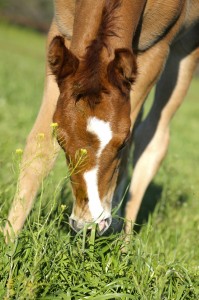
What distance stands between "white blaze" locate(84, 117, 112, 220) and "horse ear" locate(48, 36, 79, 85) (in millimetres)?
337

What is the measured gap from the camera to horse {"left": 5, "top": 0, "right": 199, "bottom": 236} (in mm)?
3576

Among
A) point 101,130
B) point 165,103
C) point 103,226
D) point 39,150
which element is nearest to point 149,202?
point 165,103

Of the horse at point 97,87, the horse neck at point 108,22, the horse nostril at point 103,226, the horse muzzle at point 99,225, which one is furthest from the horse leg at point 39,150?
the horse nostril at point 103,226

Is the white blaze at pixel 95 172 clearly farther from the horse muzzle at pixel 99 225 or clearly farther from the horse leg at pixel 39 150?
the horse leg at pixel 39 150

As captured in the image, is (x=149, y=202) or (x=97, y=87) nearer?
(x=97, y=87)

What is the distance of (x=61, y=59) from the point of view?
3707mm

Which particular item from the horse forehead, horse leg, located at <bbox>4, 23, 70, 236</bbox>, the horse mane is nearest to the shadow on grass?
horse leg, located at <bbox>4, 23, 70, 236</bbox>

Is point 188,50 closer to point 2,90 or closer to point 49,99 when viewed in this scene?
point 49,99

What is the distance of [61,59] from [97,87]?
0.96ft

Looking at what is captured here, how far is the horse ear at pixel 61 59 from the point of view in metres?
3.68

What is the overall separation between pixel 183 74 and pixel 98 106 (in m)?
2.19

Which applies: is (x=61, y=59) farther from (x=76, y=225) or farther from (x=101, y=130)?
(x=76, y=225)

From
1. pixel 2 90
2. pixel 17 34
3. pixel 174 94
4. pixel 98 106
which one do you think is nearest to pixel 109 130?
A: pixel 98 106

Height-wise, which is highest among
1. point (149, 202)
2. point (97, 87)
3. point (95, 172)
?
point (97, 87)
